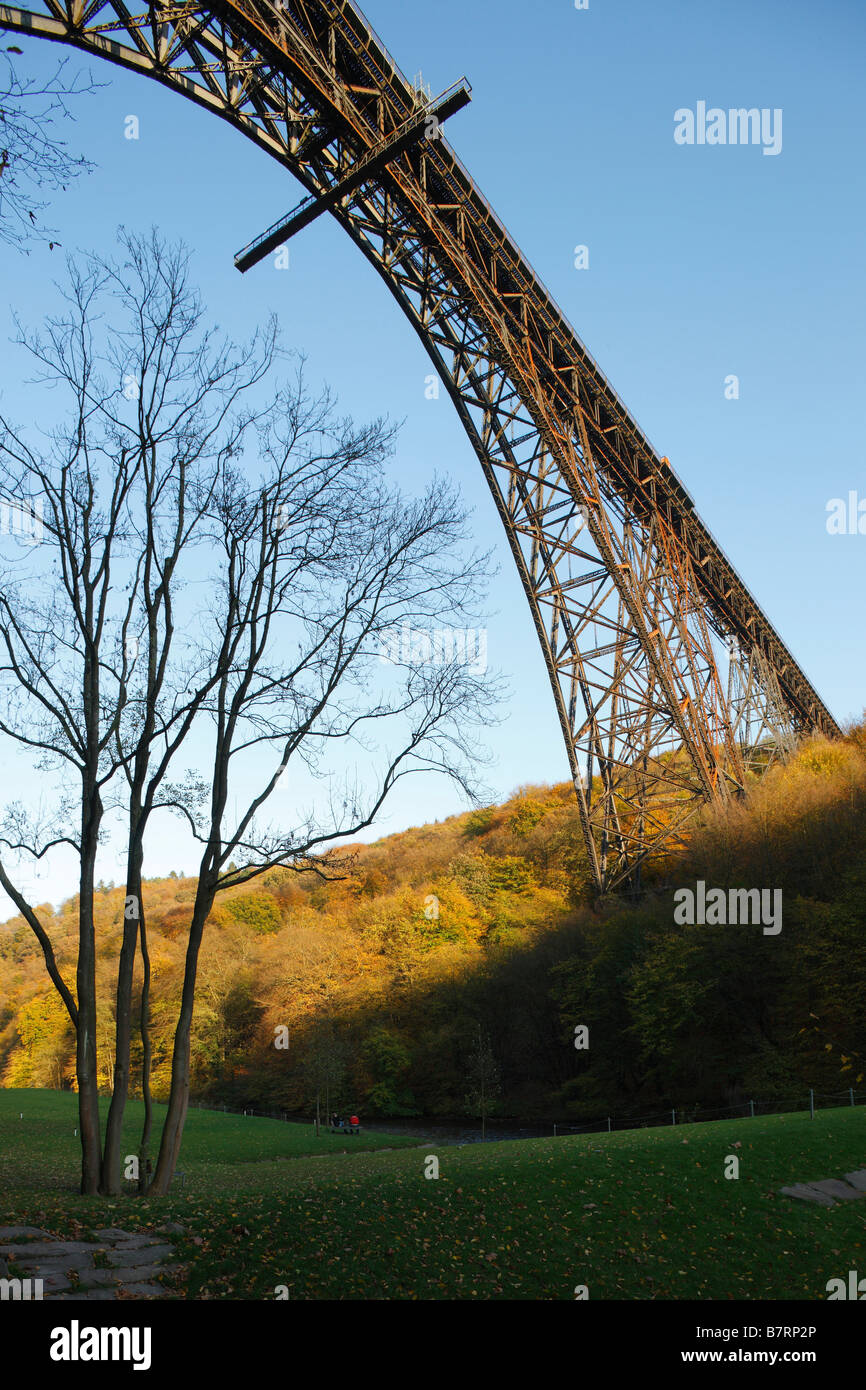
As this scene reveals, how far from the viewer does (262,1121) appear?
34.1 metres

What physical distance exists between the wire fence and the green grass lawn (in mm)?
9030

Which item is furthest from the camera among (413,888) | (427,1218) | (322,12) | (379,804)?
(413,888)

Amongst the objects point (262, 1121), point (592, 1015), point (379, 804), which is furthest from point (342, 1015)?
point (379, 804)

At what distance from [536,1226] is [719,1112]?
19.3 metres

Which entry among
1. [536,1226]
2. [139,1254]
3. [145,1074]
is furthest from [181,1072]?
[536,1226]

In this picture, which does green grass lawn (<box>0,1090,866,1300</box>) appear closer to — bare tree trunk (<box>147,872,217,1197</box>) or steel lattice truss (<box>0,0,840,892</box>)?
bare tree trunk (<box>147,872,217,1197</box>)

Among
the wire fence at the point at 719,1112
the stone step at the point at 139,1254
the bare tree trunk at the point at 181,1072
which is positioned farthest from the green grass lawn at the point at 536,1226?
the wire fence at the point at 719,1112

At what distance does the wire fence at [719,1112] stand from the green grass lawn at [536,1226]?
903cm

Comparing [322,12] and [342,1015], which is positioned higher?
[322,12]

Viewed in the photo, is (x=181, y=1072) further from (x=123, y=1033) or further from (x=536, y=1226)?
(x=536, y=1226)

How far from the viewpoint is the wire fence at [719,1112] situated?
67.2 ft

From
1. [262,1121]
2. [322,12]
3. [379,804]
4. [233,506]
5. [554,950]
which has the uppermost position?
[322,12]
